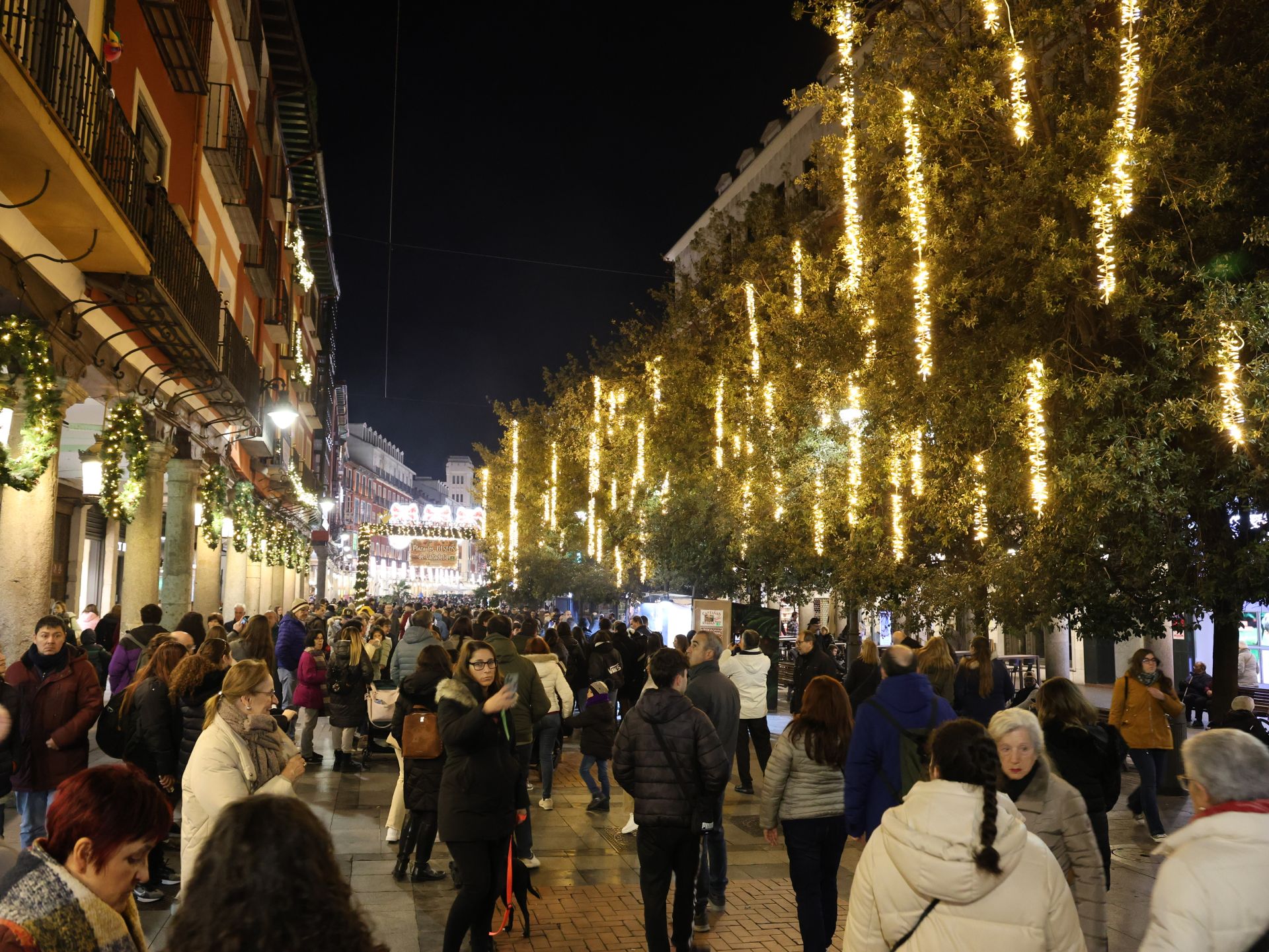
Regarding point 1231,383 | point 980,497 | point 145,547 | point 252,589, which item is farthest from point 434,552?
point 1231,383

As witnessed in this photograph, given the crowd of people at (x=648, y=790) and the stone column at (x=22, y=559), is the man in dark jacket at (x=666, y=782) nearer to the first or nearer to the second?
the crowd of people at (x=648, y=790)

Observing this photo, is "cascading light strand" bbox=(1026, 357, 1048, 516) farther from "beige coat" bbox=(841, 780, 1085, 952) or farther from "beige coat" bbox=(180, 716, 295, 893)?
"beige coat" bbox=(180, 716, 295, 893)

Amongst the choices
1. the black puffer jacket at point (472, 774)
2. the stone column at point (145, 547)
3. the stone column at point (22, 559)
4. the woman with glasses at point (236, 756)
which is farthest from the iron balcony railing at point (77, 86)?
the stone column at point (145, 547)

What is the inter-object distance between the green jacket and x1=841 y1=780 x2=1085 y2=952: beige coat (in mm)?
5006

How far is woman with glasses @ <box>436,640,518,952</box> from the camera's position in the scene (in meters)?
5.51

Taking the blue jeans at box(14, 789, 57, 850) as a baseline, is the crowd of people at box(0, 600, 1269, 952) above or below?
above

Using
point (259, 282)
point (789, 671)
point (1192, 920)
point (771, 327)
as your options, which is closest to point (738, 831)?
point (1192, 920)

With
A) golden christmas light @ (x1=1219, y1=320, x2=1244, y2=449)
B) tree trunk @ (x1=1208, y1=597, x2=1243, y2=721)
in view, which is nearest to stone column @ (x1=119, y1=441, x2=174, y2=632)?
golden christmas light @ (x1=1219, y1=320, x2=1244, y2=449)

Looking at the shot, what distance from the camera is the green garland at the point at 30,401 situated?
784 centimetres

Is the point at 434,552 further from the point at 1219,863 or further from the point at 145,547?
the point at 1219,863

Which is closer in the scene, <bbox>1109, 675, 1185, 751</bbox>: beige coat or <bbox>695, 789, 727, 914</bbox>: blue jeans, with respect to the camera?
<bbox>695, 789, 727, 914</bbox>: blue jeans

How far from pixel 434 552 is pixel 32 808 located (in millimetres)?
48060

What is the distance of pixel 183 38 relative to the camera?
1302cm

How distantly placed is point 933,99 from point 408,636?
858 centimetres
